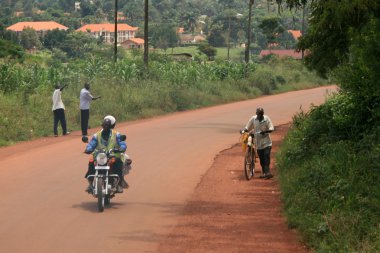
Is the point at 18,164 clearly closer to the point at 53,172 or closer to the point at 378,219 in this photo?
the point at 53,172

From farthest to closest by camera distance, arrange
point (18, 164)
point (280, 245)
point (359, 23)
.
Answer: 1. point (18, 164)
2. point (359, 23)
3. point (280, 245)

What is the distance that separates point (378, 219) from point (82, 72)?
2962 cm

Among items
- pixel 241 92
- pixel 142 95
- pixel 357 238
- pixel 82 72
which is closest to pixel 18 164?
pixel 357 238

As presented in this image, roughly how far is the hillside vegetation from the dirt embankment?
33 cm

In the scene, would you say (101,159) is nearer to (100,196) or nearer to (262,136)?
(100,196)

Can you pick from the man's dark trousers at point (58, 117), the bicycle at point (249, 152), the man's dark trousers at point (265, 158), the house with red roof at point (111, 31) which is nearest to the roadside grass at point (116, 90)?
the man's dark trousers at point (58, 117)

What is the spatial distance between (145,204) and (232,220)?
192 cm

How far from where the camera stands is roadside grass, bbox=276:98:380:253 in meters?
10.1

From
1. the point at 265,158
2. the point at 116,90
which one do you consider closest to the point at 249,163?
the point at 265,158

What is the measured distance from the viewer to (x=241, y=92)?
4809cm

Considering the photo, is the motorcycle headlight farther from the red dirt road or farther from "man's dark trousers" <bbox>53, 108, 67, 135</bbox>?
"man's dark trousers" <bbox>53, 108, 67, 135</bbox>

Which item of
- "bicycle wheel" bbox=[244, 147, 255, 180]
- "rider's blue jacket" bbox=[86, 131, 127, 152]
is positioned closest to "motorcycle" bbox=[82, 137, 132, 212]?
"rider's blue jacket" bbox=[86, 131, 127, 152]

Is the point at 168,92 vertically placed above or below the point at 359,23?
below

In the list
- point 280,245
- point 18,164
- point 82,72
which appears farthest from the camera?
point 82,72
